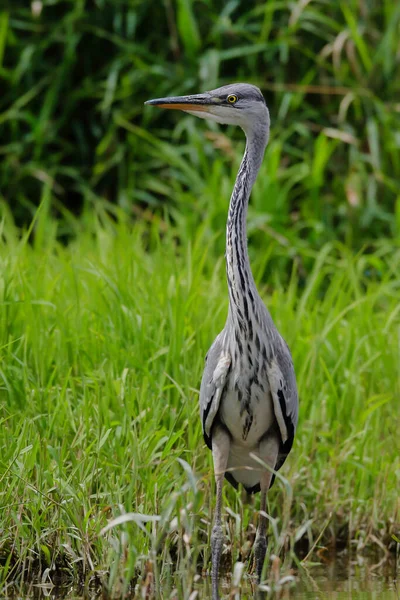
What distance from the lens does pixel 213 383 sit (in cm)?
435

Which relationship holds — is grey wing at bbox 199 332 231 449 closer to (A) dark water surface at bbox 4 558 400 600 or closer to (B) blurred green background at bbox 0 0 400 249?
(A) dark water surface at bbox 4 558 400 600

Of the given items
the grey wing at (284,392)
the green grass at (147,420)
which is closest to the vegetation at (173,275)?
the green grass at (147,420)

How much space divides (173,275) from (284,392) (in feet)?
4.77

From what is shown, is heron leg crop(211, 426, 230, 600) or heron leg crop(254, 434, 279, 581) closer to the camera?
heron leg crop(211, 426, 230, 600)

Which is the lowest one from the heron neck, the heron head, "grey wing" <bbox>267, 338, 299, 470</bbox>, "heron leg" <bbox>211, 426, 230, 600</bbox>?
"heron leg" <bbox>211, 426, 230, 600</bbox>

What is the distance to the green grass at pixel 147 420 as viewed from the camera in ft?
14.0

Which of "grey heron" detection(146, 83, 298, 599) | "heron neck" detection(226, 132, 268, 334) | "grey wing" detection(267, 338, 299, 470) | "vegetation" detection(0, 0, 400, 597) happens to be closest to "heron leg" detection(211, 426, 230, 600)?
"grey heron" detection(146, 83, 298, 599)

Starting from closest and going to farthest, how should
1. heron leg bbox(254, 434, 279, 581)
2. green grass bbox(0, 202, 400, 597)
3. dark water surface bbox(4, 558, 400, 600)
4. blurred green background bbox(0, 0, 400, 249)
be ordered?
dark water surface bbox(4, 558, 400, 600)
green grass bbox(0, 202, 400, 597)
heron leg bbox(254, 434, 279, 581)
blurred green background bbox(0, 0, 400, 249)

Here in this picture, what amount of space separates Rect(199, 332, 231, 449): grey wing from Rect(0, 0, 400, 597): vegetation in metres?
0.26

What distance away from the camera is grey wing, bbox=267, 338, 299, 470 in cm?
434

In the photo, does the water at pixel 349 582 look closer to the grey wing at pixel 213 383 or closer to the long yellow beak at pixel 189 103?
the grey wing at pixel 213 383

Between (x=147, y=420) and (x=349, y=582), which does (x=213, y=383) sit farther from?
(x=349, y=582)

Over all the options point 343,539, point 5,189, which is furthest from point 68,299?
point 5,189

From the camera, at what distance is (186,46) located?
8.43 meters
